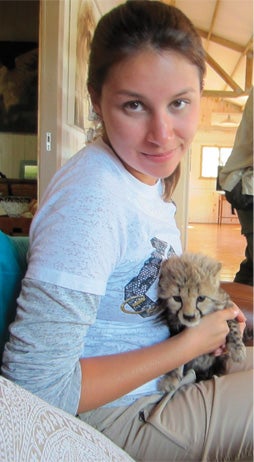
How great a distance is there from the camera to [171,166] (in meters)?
0.76

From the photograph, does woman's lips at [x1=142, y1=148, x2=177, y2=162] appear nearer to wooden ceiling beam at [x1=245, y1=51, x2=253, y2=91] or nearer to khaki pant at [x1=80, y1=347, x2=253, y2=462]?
khaki pant at [x1=80, y1=347, x2=253, y2=462]

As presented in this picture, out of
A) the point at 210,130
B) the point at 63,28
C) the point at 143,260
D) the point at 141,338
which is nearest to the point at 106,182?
the point at 143,260

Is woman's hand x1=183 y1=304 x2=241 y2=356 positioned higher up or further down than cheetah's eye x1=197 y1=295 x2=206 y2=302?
further down

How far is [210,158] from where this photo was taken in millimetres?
11031

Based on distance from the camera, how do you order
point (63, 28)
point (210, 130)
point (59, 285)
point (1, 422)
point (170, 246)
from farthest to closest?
point (210, 130) < point (63, 28) < point (170, 246) < point (59, 285) < point (1, 422)

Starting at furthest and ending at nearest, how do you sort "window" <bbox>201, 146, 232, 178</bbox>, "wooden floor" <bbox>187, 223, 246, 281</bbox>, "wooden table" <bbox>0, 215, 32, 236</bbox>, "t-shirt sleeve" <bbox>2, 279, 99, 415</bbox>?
"window" <bbox>201, 146, 232, 178</bbox> → "wooden floor" <bbox>187, 223, 246, 281</bbox> → "wooden table" <bbox>0, 215, 32, 236</bbox> → "t-shirt sleeve" <bbox>2, 279, 99, 415</bbox>

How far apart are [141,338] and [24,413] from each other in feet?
1.25

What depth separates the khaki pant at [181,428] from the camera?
0.71 metres

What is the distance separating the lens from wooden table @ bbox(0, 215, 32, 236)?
3057 mm

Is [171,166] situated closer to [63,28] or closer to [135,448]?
[135,448]

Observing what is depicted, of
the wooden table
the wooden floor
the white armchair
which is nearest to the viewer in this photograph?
the white armchair

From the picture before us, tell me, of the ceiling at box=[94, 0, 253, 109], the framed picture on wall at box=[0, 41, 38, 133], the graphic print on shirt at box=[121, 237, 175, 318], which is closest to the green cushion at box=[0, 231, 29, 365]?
the graphic print on shirt at box=[121, 237, 175, 318]

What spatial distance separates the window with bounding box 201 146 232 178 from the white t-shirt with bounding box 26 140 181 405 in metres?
10.5

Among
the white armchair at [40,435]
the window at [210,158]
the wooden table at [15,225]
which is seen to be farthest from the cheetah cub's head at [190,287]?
the window at [210,158]
